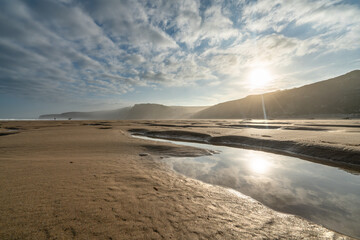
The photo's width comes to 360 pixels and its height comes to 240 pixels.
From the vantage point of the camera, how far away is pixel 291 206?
197 inches

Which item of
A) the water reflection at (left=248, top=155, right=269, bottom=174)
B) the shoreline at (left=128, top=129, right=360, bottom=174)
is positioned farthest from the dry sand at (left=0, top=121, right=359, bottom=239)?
the shoreline at (left=128, top=129, right=360, bottom=174)

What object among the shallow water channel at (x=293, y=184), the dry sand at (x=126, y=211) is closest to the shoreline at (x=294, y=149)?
the shallow water channel at (x=293, y=184)

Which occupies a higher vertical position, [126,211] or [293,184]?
[126,211]

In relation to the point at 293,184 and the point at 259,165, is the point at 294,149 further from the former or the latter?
the point at 293,184

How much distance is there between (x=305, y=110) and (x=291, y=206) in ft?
330

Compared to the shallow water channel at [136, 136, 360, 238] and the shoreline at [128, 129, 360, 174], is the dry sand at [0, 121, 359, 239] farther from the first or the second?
the shoreline at [128, 129, 360, 174]

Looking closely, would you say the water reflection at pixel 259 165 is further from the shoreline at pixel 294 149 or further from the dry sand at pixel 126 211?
the dry sand at pixel 126 211

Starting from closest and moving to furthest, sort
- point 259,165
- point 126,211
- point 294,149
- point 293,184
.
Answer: point 126,211
point 293,184
point 259,165
point 294,149

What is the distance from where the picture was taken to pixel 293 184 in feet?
22.2

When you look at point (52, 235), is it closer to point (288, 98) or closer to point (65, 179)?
point (65, 179)

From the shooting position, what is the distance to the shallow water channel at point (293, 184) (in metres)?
4.62

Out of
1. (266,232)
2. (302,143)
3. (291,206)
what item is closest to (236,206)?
(266,232)

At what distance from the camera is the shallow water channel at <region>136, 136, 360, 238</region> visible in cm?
462

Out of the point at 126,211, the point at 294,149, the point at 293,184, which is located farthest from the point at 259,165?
the point at 126,211
